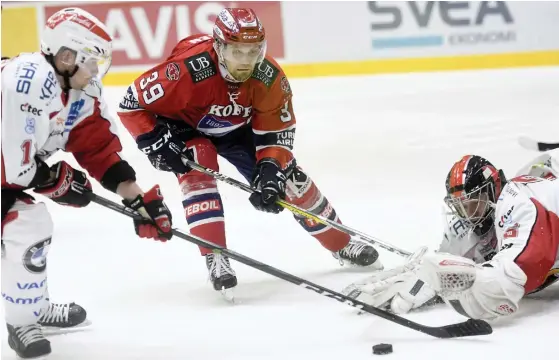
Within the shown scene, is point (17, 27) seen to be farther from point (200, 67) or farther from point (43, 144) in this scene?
point (43, 144)

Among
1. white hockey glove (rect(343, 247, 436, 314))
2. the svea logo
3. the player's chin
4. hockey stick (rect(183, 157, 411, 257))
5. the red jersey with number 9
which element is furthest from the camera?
the svea logo

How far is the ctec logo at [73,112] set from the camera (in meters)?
2.98

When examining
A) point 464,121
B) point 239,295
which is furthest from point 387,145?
point 239,295

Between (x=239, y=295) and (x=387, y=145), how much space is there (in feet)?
7.54

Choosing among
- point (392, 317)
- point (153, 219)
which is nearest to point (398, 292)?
point (392, 317)

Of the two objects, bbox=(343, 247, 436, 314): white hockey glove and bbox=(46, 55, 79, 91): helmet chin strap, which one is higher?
bbox=(46, 55, 79, 91): helmet chin strap

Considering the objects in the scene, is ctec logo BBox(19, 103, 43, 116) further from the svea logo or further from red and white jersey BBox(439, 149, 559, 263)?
red and white jersey BBox(439, 149, 559, 263)

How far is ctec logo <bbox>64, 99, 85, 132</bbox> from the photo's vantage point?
2.98 meters

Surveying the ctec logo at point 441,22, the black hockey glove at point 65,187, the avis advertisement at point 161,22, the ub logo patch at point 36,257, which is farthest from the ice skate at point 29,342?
the ctec logo at point 441,22

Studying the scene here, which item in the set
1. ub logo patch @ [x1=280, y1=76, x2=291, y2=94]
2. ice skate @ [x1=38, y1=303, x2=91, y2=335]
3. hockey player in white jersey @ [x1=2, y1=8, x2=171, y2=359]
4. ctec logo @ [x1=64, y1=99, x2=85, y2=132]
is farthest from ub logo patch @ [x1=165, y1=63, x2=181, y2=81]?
ice skate @ [x1=38, y1=303, x2=91, y2=335]

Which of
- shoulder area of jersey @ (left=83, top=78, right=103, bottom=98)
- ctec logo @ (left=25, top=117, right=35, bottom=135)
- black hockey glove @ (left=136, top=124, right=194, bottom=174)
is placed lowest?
black hockey glove @ (left=136, top=124, right=194, bottom=174)

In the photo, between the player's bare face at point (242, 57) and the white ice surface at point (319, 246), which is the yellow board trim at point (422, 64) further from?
the player's bare face at point (242, 57)

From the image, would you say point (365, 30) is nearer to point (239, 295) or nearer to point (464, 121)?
point (464, 121)

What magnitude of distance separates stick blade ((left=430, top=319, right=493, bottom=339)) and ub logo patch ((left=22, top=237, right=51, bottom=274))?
121cm
